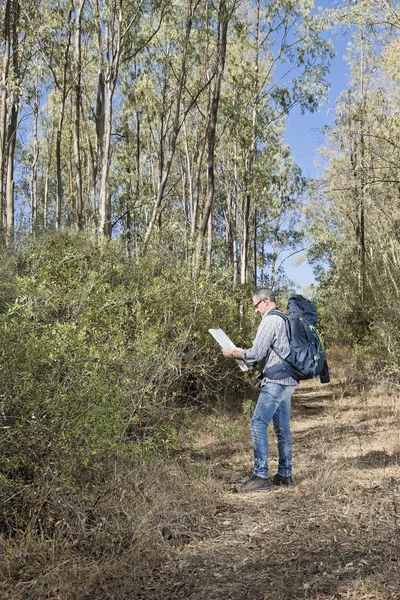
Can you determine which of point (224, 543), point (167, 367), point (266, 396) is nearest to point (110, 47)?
point (167, 367)

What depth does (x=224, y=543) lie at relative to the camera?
13.5 feet

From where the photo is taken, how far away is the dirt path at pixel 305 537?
3330 millimetres

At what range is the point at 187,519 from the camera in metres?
4.50

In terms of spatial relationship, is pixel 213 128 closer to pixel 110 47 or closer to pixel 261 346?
pixel 110 47

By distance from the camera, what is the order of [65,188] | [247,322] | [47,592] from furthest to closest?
[65,188] → [247,322] → [47,592]

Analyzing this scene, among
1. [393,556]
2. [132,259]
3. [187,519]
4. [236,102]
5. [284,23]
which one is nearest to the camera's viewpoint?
[393,556]

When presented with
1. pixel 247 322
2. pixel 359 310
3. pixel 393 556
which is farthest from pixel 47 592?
pixel 359 310

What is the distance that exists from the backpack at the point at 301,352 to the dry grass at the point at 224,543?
1.03 meters

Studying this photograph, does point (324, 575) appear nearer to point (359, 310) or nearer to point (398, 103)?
point (398, 103)

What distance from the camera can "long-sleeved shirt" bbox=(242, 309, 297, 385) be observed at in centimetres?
519

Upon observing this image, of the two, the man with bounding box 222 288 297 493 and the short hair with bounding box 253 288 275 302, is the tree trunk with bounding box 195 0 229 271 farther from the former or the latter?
the man with bounding box 222 288 297 493

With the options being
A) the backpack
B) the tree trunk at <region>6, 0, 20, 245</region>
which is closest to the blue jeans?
the backpack

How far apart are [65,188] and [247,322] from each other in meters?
30.3

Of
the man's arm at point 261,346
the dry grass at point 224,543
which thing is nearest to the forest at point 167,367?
the dry grass at point 224,543
